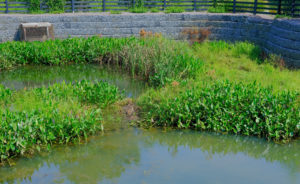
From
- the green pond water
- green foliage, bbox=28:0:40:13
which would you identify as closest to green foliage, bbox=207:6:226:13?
green foliage, bbox=28:0:40:13

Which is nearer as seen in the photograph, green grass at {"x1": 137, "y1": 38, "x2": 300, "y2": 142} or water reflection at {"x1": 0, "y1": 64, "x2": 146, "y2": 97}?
green grass at {"x1": 137, "y1": 38, "x2": 300, "y2": 142}

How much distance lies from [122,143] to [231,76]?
4.42 m

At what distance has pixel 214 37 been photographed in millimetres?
15734

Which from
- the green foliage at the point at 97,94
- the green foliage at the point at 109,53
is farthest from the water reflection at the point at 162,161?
the green foliage at the point at 109,53

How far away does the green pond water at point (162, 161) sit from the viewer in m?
6.21

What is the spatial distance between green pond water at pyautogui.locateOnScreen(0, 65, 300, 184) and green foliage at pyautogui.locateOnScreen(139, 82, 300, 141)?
0.24 metres

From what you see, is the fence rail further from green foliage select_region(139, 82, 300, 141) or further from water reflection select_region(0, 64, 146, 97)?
green foliage select_region(139, 82, 300, 141)

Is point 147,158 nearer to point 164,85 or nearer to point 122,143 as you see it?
point 122,143

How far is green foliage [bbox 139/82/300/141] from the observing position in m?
7.64

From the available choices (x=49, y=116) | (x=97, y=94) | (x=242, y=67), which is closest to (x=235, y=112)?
(x=97, y=94)

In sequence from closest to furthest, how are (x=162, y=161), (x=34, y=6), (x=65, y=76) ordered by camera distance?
(x=162, y=161) → (x=65, y=76) → (x=34, y=6)

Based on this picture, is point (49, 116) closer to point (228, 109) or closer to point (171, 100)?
point (171, 100)

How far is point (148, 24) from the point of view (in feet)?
52.9

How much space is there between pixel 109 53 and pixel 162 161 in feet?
24.4
